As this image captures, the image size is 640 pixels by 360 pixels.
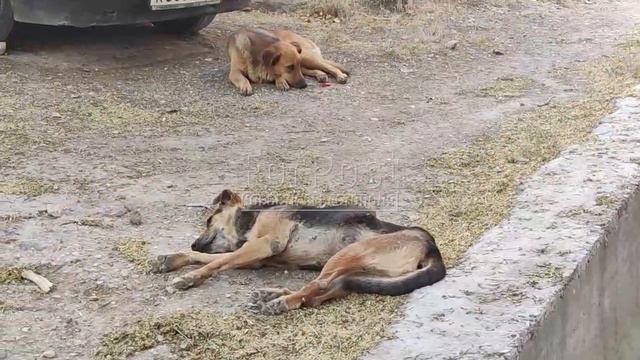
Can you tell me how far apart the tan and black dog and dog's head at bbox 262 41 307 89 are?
2.92m

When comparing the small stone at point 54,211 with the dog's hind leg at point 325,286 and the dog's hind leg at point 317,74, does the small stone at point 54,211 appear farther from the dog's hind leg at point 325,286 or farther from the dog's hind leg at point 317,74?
the dog's hind leg at point 317,74

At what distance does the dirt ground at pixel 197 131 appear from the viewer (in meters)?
3.81

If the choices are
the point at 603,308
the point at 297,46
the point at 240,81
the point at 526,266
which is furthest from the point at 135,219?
the point at 297,46

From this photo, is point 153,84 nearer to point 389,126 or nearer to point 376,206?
point 389,126

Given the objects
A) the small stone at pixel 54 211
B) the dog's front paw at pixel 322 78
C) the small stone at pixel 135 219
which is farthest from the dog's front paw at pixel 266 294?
the dog's front paw at pixel 322 78

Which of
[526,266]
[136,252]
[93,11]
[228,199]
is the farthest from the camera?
[93,11]

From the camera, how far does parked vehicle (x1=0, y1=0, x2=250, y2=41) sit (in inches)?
270

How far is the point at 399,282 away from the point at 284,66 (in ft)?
13.0

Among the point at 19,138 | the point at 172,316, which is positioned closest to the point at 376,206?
the point at 172,316

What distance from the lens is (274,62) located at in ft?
23.7

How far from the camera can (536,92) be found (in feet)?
23.2

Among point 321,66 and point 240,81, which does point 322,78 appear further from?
point 240,81

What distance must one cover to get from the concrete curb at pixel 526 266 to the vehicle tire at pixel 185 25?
432cm

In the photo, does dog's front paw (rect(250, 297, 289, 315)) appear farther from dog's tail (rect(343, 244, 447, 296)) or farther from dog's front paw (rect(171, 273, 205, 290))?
dog's front paw (rect(171, 273, 205, 290))
